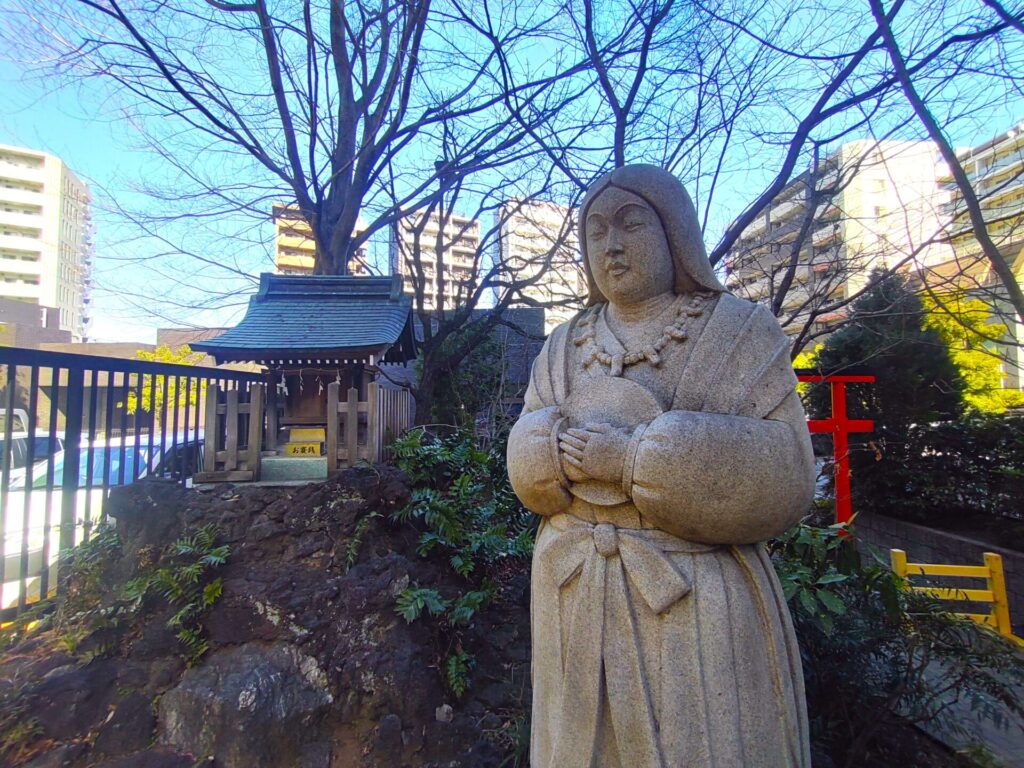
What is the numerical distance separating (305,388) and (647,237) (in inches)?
223

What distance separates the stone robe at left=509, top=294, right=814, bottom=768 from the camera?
132 cm

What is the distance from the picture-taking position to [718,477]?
132 cm

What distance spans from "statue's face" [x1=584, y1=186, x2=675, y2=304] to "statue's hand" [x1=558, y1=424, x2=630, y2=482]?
0.52 meters

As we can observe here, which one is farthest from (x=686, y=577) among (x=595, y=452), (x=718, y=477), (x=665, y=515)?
(x=595, y=452)

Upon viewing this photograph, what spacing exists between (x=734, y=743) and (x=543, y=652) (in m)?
0.55

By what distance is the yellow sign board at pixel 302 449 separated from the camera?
5938mm

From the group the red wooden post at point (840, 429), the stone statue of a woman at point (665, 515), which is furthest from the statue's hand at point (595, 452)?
the red wooden post at point (840, 429)

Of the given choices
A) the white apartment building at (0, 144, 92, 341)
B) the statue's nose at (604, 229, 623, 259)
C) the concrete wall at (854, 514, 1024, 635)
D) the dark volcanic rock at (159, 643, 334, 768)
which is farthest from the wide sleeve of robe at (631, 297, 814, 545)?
the white apartment building at (0, 144, 92, 341)

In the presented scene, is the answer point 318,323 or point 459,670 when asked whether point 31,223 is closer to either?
point 318,323

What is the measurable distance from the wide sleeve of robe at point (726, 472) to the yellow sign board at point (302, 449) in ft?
17.4

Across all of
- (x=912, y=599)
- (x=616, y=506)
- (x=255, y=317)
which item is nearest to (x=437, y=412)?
(x=255, y=317)

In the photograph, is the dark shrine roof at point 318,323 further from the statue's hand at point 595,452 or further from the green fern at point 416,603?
the statue's hand at point 595,452

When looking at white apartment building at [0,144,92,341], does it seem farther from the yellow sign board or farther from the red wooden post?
the red wooden post

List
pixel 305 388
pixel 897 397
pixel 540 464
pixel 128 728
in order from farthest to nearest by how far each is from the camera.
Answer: pixel 897 397
pixel 305 388
pixel 128 728
pixel 540 464
